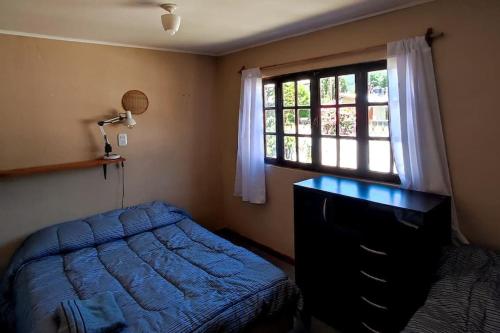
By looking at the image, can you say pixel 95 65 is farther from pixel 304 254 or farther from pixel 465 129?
pixel 465 129

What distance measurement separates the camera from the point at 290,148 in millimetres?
3057

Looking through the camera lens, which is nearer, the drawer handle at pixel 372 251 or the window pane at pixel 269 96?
the drawer handle at pixel 372 251

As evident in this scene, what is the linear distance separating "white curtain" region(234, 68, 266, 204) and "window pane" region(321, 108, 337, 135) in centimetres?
68

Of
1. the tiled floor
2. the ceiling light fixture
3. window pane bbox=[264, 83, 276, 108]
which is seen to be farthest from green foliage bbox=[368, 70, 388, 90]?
the tiled floor

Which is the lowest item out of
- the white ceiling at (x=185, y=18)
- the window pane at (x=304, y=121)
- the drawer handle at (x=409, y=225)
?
the drawer handle at (x=409, y=225)

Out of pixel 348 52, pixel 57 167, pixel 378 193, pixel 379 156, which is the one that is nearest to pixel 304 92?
pixel 348 52

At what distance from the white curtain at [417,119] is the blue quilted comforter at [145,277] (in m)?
1.14

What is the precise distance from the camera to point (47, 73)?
104 inches

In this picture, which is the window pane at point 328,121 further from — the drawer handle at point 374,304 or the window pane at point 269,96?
the drawer handle at point 374,304

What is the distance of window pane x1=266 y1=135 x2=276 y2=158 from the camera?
3.23 metres

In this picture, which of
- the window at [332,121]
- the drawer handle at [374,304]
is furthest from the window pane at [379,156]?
the drawer handle at [374,304]

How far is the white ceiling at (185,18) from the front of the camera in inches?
76.5

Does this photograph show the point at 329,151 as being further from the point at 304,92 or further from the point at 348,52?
the point at 348,52

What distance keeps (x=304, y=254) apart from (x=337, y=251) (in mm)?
300
